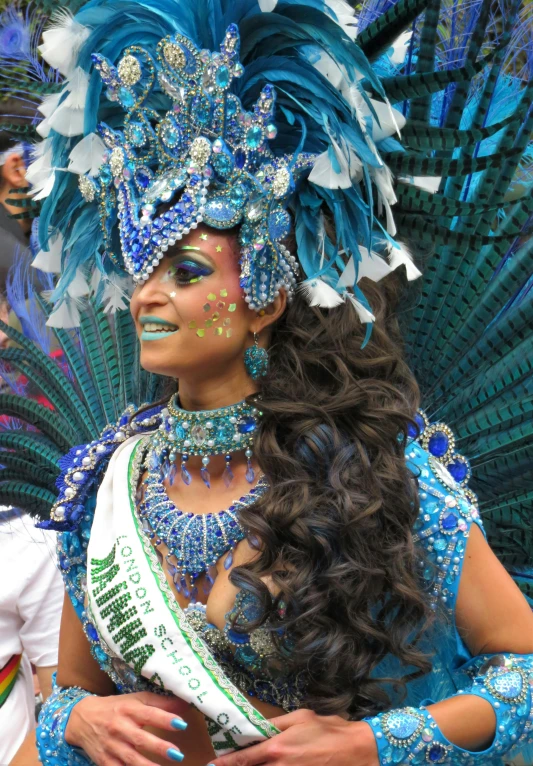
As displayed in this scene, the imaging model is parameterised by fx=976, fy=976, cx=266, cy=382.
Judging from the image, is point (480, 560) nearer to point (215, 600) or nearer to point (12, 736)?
point (215, 600)

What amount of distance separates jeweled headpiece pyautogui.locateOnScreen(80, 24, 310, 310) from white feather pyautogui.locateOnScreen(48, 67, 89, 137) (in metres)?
0.09

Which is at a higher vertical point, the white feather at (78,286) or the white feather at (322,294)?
the white feather at (322,294)

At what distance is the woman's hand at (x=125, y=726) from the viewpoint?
1901 mm

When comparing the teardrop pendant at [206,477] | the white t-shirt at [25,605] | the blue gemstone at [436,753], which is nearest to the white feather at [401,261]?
the teardrop pendant at [206,477]

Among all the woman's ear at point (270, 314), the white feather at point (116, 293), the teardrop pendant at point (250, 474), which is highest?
the woman's ear at point (270, 314)

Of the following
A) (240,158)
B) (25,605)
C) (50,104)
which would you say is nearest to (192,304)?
(240,158)

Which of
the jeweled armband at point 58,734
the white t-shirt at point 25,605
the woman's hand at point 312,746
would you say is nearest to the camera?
the woman's hand at point 312,746

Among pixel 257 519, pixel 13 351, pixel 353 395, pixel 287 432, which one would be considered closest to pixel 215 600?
pixel 257 519

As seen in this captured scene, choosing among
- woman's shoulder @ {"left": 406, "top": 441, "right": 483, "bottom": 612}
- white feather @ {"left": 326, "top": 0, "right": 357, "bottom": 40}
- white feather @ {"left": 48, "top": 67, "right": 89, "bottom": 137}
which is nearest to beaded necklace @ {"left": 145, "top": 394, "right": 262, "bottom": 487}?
woman's shoulder @ {"left": 406, "top": 441, "right": 483, "bottom": 612}

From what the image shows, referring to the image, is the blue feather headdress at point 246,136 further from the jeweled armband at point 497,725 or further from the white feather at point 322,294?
the jeweled armband at point 497,725

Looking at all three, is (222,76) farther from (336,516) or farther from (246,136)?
(336,516)

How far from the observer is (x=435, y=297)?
236 cm

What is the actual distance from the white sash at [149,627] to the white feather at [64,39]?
941 millimetres

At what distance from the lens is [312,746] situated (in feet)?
6.15
